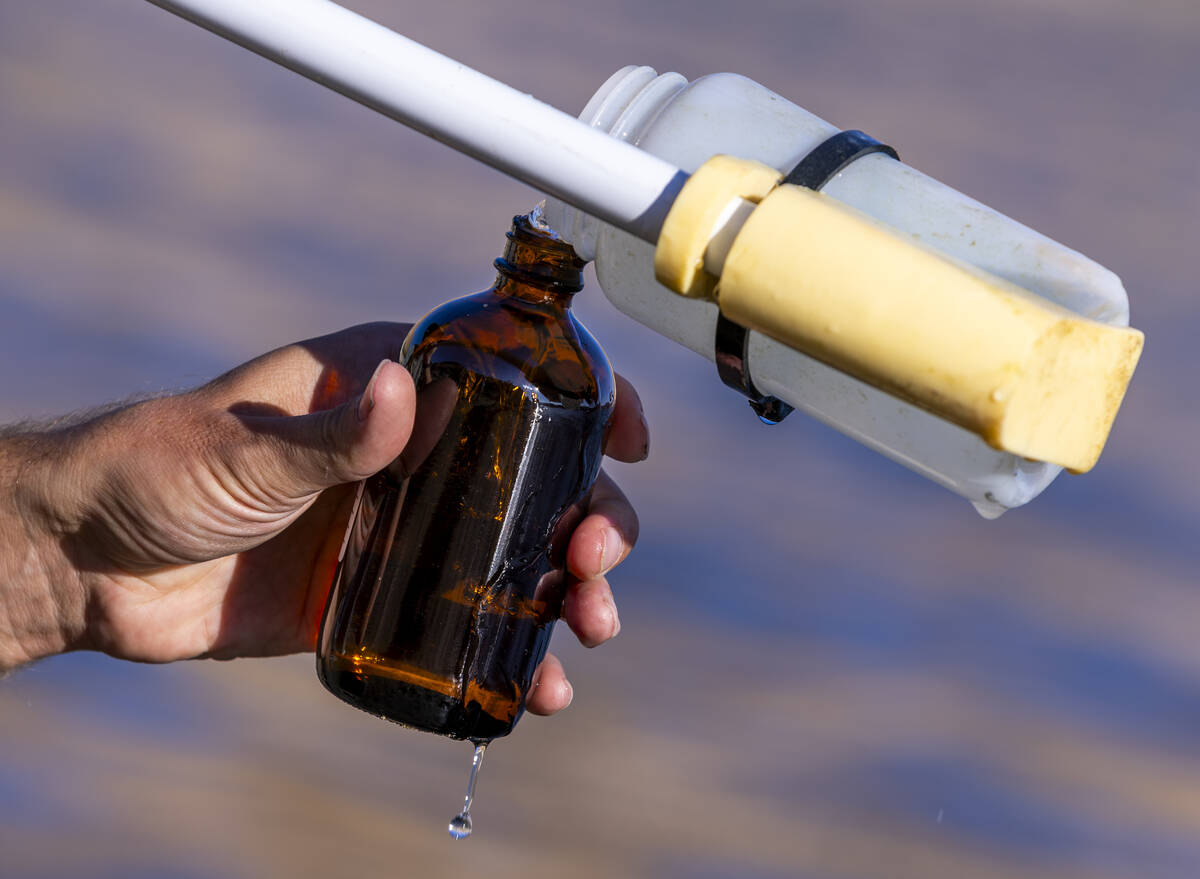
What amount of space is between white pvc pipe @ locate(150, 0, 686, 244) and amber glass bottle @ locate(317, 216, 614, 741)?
0.41m

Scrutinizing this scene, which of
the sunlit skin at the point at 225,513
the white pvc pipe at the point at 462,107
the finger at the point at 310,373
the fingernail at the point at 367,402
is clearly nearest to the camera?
the white pvc pipe at the point at 462,107

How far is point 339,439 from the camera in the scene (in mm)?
862

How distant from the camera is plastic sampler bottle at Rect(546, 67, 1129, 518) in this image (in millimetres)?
577

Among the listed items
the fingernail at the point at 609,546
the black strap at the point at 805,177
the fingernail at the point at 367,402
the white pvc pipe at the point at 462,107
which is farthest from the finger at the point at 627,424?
the white pvc pipe at the point at 462,107

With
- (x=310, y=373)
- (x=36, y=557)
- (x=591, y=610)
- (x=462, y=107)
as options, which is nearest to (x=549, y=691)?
(x=591, y=610)

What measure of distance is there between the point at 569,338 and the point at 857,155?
1.23 ft

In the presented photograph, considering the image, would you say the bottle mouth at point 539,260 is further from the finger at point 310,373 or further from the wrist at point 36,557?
the wrist at point 36,557

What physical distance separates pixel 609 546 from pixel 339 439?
0.28 m

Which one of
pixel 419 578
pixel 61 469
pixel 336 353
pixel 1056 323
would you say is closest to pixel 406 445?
pixel 419 578

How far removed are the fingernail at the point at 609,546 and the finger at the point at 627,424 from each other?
114 mm

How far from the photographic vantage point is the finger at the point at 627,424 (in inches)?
44.9

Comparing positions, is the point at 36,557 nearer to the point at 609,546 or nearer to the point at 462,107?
the point at 609,546

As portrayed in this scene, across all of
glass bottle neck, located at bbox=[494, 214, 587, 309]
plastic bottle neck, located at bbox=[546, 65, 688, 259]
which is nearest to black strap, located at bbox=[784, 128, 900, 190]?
plastic bottle neck, located at bbox=[546, 65, 688, 259]

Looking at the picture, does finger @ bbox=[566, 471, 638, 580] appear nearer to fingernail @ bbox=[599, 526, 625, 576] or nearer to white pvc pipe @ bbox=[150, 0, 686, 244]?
fingernail @ bbox=[599, 526, 625, 576]
